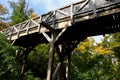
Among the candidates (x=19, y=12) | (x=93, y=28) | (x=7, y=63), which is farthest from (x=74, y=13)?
(x=19, y=12)

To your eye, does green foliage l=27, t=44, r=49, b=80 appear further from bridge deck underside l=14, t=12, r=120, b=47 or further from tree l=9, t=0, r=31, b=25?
bridge deck underside l=14, t=12, r=120, b=47

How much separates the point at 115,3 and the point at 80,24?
2.18 meters

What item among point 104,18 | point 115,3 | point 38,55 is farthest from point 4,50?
point 38,55

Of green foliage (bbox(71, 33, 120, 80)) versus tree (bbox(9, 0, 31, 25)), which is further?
tree (bbox(9, 0, 31, 25))

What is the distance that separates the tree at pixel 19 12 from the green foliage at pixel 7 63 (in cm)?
1280

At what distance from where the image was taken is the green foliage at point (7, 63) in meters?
11.3

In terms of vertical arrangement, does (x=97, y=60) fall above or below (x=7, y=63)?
above

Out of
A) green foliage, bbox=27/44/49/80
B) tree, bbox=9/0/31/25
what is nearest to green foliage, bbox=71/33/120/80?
green foliage, bbox=27/44/49/80

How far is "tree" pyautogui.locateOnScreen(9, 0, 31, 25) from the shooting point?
81.3 feet

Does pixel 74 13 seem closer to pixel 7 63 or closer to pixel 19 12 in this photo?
pixel 7 63

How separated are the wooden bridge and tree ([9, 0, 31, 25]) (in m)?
11.9

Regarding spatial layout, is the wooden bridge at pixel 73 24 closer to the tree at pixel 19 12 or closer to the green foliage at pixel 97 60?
the green foliage at pixel 97 60

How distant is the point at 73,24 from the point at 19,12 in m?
17.4

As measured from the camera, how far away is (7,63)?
11.4 meters
